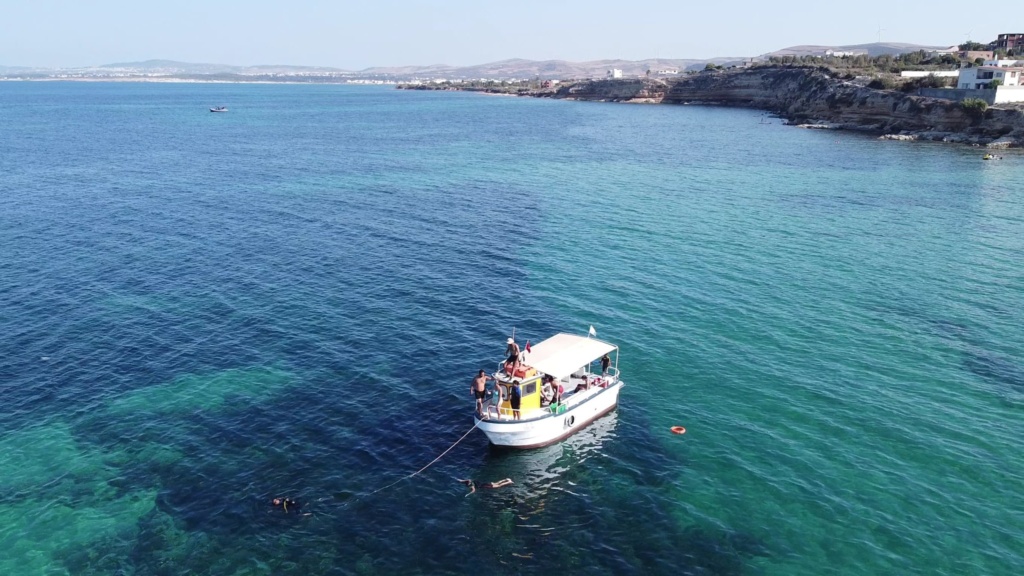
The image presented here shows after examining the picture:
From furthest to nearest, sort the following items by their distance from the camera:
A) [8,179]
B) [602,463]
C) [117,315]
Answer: [8,179] → [117,315] → [602,463]

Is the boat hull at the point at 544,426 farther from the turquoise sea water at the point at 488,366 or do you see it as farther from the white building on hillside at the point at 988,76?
the white building on hillside at the point at 988,76

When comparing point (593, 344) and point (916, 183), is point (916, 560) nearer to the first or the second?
point (593, 344)

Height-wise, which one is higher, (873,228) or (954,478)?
(873,228)

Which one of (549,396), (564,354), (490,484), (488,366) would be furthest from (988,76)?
(490,484)

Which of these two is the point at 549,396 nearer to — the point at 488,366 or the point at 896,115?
the point at 488,366

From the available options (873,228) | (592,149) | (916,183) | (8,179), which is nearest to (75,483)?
(873,228)

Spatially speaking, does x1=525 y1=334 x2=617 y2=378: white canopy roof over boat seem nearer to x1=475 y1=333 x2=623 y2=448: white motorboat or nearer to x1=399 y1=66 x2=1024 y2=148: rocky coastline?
x1=475 y1=333 x2=623 y2=448: white motorboat

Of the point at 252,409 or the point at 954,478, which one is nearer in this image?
the point at 954,478

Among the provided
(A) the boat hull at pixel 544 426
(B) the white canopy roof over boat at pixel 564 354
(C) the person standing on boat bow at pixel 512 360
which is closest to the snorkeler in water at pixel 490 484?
(A) the boat hull at pixel 544 426
